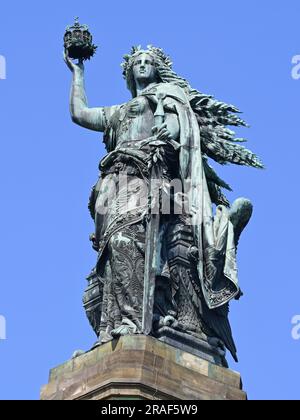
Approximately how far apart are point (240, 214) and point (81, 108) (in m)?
3.94

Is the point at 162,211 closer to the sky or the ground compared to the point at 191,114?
closer to the ground

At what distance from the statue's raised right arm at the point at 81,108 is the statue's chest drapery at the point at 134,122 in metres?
0.63

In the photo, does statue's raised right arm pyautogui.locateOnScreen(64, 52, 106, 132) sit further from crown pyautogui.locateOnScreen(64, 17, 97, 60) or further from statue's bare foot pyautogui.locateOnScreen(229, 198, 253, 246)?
statue's bare foot pyautogui.locateOnScreen(229, 198, 253, 246)

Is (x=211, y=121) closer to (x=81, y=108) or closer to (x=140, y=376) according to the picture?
(x=81, y=108)

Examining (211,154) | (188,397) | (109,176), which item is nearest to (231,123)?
(211,154)

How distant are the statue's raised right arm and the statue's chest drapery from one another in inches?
24.6

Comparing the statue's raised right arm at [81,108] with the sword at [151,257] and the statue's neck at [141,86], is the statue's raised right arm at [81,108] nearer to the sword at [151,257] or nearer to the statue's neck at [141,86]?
the statue's neck at [141,86]

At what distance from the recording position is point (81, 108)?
3291 cm

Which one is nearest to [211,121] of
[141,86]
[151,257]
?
[141,86]

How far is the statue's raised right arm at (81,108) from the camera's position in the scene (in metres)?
32.7

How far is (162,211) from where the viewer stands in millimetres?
30016

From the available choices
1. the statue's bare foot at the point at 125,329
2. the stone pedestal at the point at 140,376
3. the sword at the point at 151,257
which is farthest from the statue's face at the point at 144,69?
the stone pedestal at the point at 140,376
